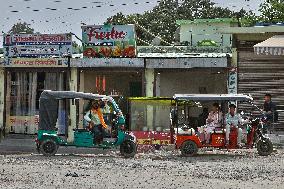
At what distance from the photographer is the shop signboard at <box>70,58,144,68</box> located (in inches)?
1014

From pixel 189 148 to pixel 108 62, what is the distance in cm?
871

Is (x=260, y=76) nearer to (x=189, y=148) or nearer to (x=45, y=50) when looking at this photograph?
(x=189, y=148)

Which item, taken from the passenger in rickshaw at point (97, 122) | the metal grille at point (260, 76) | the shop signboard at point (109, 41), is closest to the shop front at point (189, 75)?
the metal grille at point (260, 76)

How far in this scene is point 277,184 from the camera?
471 inches

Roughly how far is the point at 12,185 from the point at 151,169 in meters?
3.84

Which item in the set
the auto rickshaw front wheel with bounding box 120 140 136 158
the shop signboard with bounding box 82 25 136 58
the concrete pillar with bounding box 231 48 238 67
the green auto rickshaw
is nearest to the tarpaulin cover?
the green auto rickshaw

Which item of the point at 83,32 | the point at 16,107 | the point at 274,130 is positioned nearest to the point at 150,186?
the point at 274,130

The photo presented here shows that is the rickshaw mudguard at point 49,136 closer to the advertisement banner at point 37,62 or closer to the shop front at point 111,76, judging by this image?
the shop front at point 111,76

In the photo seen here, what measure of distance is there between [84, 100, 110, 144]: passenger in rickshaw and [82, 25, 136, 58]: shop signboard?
7.28 meters

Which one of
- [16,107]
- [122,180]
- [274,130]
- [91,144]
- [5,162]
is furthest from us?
[16,107]

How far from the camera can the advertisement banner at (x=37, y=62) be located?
26391 millimetres

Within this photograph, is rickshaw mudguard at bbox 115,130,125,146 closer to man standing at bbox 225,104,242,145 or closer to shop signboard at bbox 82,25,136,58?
man standing at bbox 225,104,242,145

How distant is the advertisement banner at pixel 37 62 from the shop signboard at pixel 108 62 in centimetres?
47

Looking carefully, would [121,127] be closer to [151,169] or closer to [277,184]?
[151,169]
